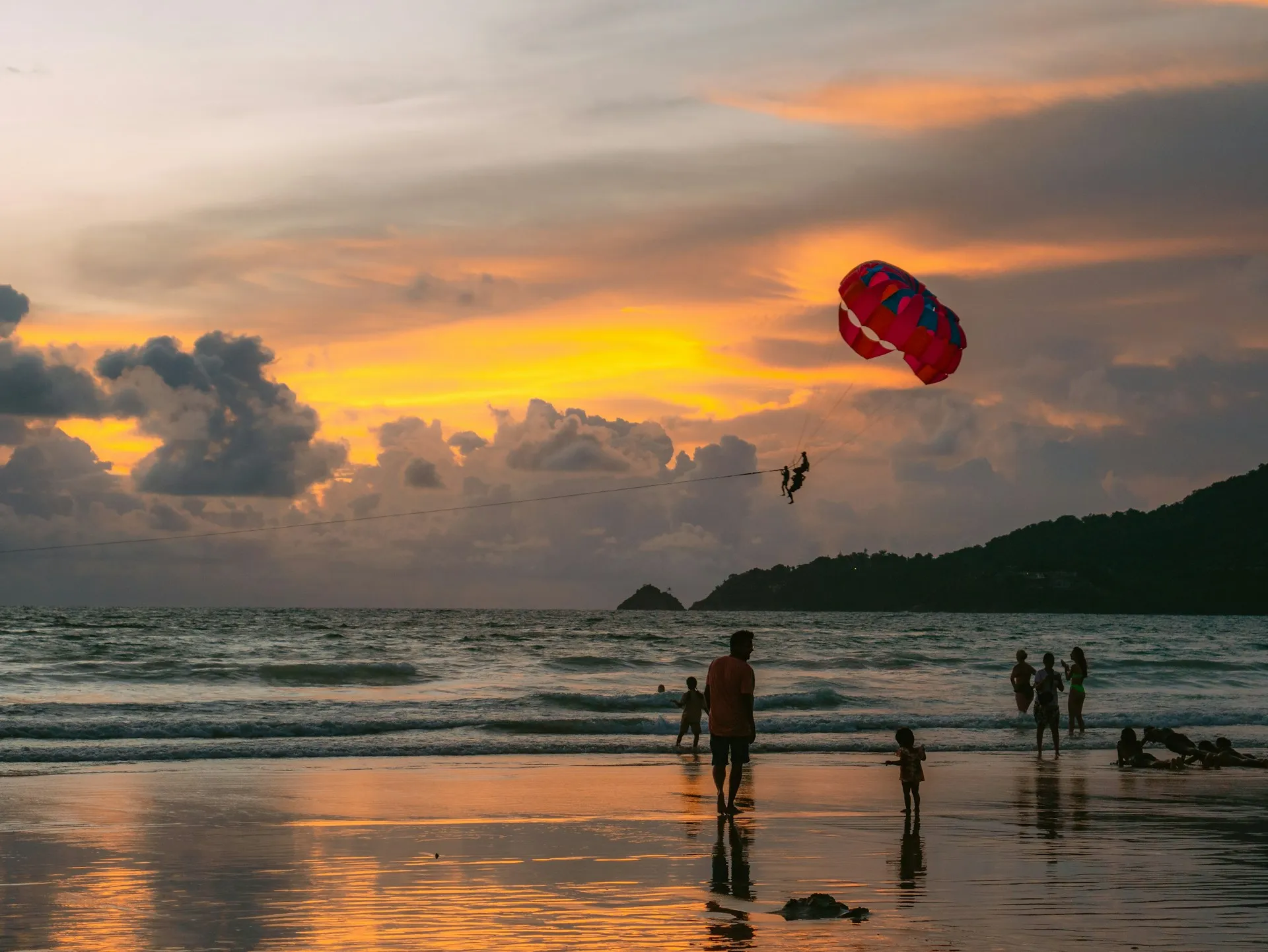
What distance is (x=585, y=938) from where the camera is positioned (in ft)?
26.6

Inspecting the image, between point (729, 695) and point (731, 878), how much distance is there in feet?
8.72

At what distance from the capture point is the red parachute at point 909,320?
20.8 meters

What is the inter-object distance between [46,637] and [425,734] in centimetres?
4470

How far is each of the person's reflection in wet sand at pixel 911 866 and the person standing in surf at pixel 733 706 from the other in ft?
5.54

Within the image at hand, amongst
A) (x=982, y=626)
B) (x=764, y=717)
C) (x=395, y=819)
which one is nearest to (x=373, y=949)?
(x=395, y=819)

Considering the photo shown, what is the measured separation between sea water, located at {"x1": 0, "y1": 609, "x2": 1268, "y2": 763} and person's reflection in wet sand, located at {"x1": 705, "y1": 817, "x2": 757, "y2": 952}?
1005cm

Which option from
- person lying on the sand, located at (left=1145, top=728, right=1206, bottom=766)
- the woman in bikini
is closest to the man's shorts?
person lying on the sand, located at (left=1145, top=728, right=1206, bottom=766)

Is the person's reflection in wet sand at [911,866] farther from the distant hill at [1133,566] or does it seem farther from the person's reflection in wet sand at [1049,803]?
the distant hill at [1133,566]

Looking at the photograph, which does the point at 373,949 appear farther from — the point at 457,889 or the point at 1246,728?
the point at 1246,728

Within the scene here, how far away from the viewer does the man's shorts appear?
12664 mm

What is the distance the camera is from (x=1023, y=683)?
24922 mm

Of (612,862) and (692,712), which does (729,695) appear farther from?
(692,712)

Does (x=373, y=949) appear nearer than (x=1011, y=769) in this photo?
Yes

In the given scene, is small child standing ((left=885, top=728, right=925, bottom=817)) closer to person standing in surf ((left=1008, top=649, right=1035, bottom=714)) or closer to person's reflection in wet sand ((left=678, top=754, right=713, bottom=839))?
person's reflection in wet sand ((left=678, top=754, right=713, bottom=839))
